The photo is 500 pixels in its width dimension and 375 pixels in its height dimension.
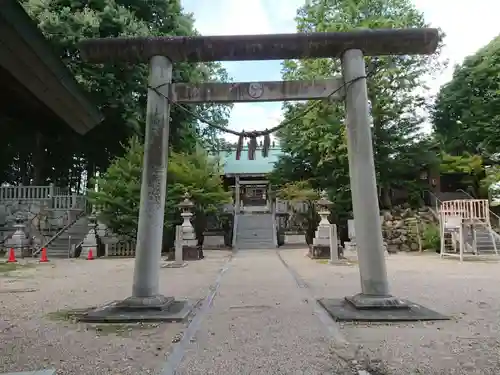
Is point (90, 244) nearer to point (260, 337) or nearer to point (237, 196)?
point (237, 196)

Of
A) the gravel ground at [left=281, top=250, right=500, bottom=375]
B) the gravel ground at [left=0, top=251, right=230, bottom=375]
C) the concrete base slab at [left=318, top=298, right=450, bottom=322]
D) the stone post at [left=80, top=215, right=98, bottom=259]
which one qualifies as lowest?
the gravel ground at [left=0, top=251, right=230, bottom=375]

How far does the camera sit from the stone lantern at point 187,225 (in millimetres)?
15945

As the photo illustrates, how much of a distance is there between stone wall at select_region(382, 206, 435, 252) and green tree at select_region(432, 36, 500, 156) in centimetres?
569

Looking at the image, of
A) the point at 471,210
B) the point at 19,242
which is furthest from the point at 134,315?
the point at 19,242

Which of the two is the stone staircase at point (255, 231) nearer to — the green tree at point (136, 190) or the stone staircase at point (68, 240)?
the green tree at point (136, 190)

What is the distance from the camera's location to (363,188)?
609cm

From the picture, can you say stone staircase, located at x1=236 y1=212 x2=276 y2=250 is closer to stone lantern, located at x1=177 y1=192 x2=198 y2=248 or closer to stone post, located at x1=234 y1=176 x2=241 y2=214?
stone post, located at x1=234 y1=176 x2=241 y2=214

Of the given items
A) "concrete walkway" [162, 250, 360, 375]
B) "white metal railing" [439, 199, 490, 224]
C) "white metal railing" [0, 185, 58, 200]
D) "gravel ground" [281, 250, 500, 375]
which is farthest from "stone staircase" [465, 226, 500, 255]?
"white metal railing" [0, 185, 58, 200]

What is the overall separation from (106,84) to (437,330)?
55.7 feet

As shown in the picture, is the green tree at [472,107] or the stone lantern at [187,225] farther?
the green tree at [472,107]

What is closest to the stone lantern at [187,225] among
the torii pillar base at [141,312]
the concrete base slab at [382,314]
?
the torii pillar base at [141,312]

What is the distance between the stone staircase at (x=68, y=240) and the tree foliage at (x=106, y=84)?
13.4ft

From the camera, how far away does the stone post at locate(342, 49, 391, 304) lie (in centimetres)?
597

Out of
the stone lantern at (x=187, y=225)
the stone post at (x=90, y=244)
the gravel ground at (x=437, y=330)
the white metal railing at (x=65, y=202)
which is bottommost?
the gravel ground at (x=437, y=330)
